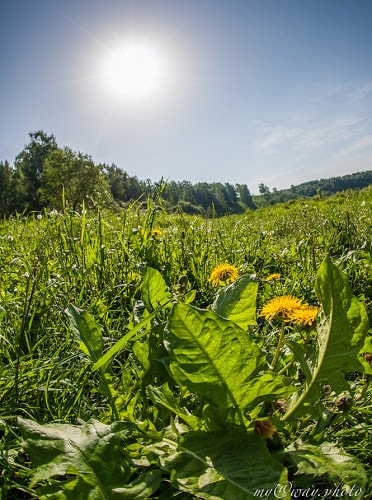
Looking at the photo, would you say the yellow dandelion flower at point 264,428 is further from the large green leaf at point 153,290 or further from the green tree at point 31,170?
the green tree at point 31,170

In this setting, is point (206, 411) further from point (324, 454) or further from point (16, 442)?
point (16, 442)

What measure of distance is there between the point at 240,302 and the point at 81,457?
0.65 m

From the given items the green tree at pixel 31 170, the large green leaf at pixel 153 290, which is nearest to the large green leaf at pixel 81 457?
the large green leaf at pixel 153 290

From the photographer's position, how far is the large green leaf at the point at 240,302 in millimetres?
1226

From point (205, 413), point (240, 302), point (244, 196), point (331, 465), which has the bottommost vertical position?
point (331, 465)

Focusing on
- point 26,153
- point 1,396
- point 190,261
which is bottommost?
point 1,396

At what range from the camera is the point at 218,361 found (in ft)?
3.04

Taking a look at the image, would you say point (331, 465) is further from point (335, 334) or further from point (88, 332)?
point (88, 332)

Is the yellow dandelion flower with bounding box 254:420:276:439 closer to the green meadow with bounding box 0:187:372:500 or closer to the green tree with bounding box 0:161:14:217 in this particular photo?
the green meadow with bounding box 0:187:372:500

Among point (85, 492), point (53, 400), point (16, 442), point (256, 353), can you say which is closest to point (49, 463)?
point (85, 492)

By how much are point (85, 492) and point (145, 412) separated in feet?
1.12

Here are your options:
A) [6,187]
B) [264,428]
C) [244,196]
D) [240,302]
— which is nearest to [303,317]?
[240,302]

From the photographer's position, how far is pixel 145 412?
1.15 metres

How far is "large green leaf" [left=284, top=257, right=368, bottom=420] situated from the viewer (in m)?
0.96
